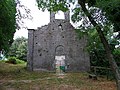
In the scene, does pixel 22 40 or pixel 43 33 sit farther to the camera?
pixel 22 40

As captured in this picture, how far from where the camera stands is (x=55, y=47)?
31.3 m

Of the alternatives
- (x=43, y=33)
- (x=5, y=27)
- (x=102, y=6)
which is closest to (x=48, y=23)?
(x=43, y=33)

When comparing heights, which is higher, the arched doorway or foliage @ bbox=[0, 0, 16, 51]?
foliage @ bbox=[0, 0, 16, 51]

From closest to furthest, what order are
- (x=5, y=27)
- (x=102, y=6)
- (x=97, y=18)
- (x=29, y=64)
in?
1. (x=102, y=6)
2. (x=97, y=18)
3. (x=5, y=27)
4. (x=29, y=64)

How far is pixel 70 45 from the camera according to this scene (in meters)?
31.3

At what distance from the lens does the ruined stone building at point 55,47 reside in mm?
30609

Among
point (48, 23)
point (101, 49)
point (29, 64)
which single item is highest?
point (48, 23)

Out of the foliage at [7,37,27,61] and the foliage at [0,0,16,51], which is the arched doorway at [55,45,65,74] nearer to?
the foliage at [7,37,27,61]

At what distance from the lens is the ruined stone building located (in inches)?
1205

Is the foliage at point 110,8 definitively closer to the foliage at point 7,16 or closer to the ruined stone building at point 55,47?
the foliage at point 7,16

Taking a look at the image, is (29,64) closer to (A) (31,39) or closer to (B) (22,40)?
(A) (31,39)

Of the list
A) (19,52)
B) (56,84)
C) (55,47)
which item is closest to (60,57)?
(55,47)

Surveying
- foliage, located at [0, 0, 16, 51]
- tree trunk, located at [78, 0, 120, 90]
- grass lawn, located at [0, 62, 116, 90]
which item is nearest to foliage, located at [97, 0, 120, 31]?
tree trunk, located at [78, 0, 120, 90]

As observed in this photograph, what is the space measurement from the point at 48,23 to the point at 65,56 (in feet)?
17.9
